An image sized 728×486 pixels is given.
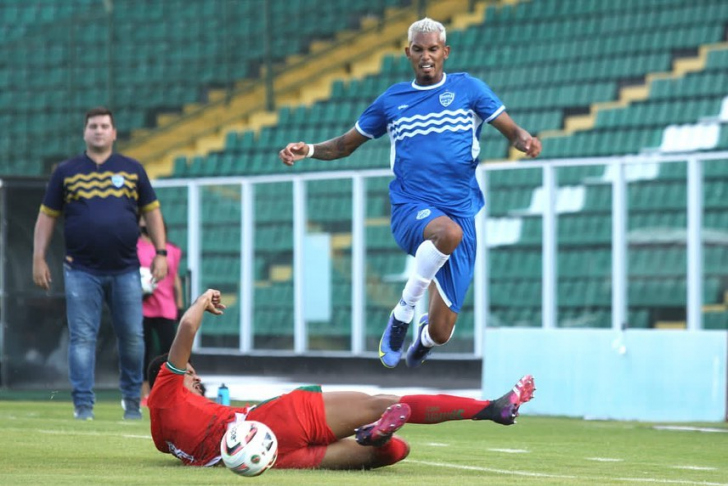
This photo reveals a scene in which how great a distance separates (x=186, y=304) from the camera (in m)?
15.9

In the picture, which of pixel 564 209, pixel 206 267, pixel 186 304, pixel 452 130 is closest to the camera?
pixel 452 130

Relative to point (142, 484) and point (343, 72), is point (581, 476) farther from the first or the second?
point (343, 72)

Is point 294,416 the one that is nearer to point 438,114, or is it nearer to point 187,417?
point 187,417

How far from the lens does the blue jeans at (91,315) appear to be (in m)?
11.6

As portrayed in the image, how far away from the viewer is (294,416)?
756 centimetres

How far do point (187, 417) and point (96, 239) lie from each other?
4.06 metres

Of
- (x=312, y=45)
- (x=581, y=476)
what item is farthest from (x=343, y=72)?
(x=581, y=476)

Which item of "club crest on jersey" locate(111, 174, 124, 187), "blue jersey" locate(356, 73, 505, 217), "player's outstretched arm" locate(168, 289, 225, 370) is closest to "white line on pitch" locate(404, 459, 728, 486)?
"player's outstretched arm" locate(168, 289, 225, 370)

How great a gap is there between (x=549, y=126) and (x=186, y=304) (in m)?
8.30

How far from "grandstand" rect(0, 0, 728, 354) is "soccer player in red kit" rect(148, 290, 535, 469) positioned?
27.9ft

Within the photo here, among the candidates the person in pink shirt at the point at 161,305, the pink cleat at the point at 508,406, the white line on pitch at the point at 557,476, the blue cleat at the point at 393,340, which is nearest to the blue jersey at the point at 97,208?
the person in pink shirt at the point at 161,305

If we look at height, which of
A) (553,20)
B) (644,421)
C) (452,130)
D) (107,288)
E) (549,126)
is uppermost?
(553,20)

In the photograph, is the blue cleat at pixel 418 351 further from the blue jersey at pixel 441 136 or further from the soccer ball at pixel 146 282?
the soccer ball at pixel 146 282

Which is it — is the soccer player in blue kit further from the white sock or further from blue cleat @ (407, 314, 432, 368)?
blue cleat @ (407, 314, 432, 368)
